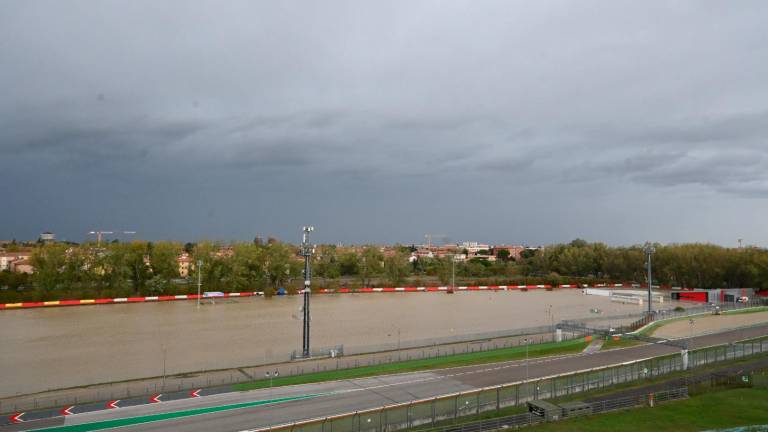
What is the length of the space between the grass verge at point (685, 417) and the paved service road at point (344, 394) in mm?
5122

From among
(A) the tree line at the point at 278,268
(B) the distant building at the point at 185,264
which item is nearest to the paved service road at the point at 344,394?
(A) the tree line at the point at 278,268

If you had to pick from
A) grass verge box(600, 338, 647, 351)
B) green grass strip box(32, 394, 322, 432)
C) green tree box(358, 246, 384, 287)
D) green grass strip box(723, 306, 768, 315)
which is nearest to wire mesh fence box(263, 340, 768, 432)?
green grass strip box(32, 394, 322, 432)

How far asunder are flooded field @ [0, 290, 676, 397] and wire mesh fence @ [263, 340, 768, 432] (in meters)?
15.4

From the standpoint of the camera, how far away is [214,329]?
42625 mm

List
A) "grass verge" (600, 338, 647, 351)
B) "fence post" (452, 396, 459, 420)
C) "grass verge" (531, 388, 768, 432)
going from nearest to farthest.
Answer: "grass verge" (531, 388, 768, 432), "fence post" (452, 396, 459, 420), "grass verge" (600, 338, 647, 351)

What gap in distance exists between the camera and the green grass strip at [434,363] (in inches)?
942

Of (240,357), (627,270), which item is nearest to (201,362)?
(240,357)

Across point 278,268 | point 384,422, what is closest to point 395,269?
point 278,268

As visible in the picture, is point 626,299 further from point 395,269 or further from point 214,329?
point 214,329

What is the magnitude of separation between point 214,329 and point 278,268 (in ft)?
122

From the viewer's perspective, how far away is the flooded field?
29.6 metres

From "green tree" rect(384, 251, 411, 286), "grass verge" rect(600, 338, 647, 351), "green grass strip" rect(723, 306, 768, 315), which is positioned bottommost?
"grass verge" rect(600, 338, 647, 351)

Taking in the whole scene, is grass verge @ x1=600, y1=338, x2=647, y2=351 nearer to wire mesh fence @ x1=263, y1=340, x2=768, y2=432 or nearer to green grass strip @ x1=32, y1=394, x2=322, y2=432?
wire mesh fence @ x1=263, y1=340, x2=768, y2=432

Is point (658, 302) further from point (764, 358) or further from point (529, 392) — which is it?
point (529, 392)
